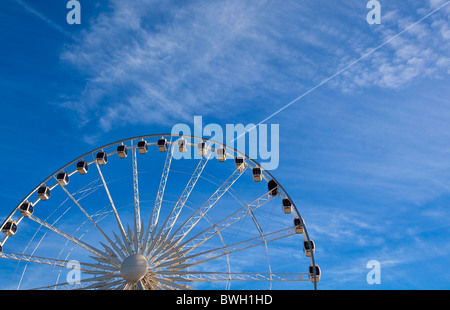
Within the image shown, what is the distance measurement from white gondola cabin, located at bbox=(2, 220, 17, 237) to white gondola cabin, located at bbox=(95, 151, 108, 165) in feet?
21.6

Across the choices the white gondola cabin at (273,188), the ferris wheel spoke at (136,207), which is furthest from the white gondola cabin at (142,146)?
the white gondola cabin at (273,188)

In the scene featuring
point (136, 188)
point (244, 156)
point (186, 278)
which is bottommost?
point (186, 278)

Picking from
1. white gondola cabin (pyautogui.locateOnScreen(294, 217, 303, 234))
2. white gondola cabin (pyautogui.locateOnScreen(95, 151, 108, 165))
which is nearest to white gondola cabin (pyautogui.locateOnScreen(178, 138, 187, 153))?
white gondola cabin (pyautogui.locateOnScreen(95, 151, 108, 165))

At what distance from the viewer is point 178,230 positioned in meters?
26.8

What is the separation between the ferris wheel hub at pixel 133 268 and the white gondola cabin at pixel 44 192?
9.24 meters

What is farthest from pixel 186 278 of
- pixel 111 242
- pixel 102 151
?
pixel 102 151

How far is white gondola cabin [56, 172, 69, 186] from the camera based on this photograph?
102 ft

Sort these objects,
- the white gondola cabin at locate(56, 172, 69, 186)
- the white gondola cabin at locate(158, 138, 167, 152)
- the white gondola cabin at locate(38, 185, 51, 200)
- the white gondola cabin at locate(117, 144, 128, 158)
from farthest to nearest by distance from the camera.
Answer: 1. the white gondola cabin at locate(158, 138, 167, 152)
2. the white gondola cabin at locate(117, 144, 128, 158)
3. the white gondola cabin at locate(56, 172, 69, 186)
4. the white gondola cabin at locate(38, 185, 51, 200)

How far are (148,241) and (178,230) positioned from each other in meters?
1.85

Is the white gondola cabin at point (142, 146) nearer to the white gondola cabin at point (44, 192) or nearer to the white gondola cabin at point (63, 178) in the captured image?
the white gondola cabin at point (63, 178)

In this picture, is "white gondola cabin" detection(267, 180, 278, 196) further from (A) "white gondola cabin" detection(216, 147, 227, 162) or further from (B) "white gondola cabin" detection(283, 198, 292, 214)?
(A) "white gondola cabin" detection(216, 147, 227, 162)

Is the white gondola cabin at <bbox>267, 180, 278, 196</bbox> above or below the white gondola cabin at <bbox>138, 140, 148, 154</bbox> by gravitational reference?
below

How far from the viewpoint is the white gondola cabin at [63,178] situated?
102 feet
